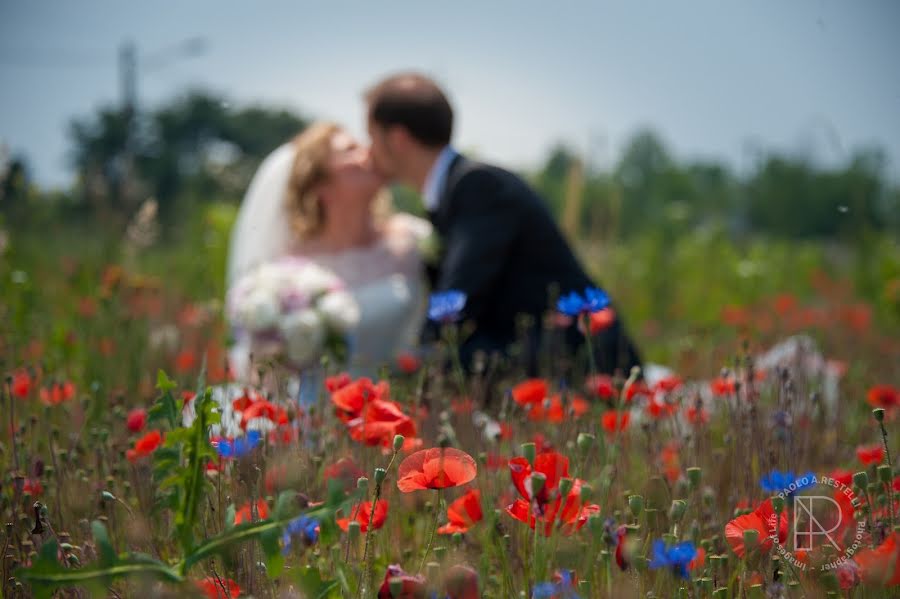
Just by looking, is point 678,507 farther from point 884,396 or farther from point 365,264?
point 365,264

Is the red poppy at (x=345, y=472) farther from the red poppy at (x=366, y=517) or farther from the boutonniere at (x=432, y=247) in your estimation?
the boutonniere at (x=432, y=247)

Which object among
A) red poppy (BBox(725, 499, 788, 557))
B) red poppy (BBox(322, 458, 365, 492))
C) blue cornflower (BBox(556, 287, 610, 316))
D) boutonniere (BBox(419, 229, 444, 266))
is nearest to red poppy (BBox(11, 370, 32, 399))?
red poppy (BBox(322, 458, 365, 492))

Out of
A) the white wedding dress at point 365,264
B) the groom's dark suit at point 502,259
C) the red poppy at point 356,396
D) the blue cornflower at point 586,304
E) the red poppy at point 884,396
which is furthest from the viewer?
the white wedding dress at point 365,264

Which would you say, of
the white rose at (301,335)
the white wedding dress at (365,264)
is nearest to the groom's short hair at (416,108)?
the white wedding dress at (365,264)

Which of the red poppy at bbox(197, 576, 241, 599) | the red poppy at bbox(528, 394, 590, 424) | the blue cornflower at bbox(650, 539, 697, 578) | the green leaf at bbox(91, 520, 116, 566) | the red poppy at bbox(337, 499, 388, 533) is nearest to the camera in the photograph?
the green leaf at bbox(91, 520, 116, 566)

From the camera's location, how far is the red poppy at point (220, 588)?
1.25 metres

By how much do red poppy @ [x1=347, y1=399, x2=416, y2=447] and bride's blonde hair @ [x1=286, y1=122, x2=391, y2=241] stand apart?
3.21 metres

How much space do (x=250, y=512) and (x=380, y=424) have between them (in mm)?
292

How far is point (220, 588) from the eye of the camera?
1.31 m

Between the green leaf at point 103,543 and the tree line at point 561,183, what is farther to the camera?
the tree line at point 561,183

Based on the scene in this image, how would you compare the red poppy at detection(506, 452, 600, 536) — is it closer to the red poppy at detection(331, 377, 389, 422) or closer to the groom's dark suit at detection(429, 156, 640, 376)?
the red poppy at detection(331, 377, 389, 422)

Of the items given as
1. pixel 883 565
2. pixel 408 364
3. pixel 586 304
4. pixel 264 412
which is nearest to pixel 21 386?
pixel 264 412

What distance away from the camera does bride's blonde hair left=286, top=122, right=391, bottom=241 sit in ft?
15.0

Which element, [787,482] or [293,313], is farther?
[293,313]
